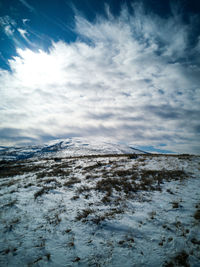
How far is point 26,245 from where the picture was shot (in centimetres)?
512

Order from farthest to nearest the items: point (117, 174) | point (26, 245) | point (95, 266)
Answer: point (117, 174) < point (26, 245) < point (95, 266)

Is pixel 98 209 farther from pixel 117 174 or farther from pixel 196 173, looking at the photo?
pixel 196 173

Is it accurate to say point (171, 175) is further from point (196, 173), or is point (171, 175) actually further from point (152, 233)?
point (152, 233)

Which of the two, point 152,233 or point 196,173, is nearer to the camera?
point 152,233

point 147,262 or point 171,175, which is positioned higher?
point 171,175

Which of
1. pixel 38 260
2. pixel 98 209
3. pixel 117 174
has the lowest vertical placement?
pixel 38 260

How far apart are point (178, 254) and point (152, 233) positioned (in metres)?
1.18

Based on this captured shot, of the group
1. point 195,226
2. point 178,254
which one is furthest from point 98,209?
point 195,226

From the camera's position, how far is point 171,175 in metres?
12.2

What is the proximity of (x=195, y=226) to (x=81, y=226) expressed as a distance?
5698 mm

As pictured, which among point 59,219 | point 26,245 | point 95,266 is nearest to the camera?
point 95,266

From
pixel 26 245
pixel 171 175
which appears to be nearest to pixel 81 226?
pixel 26 245

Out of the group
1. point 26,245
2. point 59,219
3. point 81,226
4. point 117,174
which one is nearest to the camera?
point 26,245

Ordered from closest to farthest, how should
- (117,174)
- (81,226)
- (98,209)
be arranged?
(81,226) < (98,209) < (117,174)
